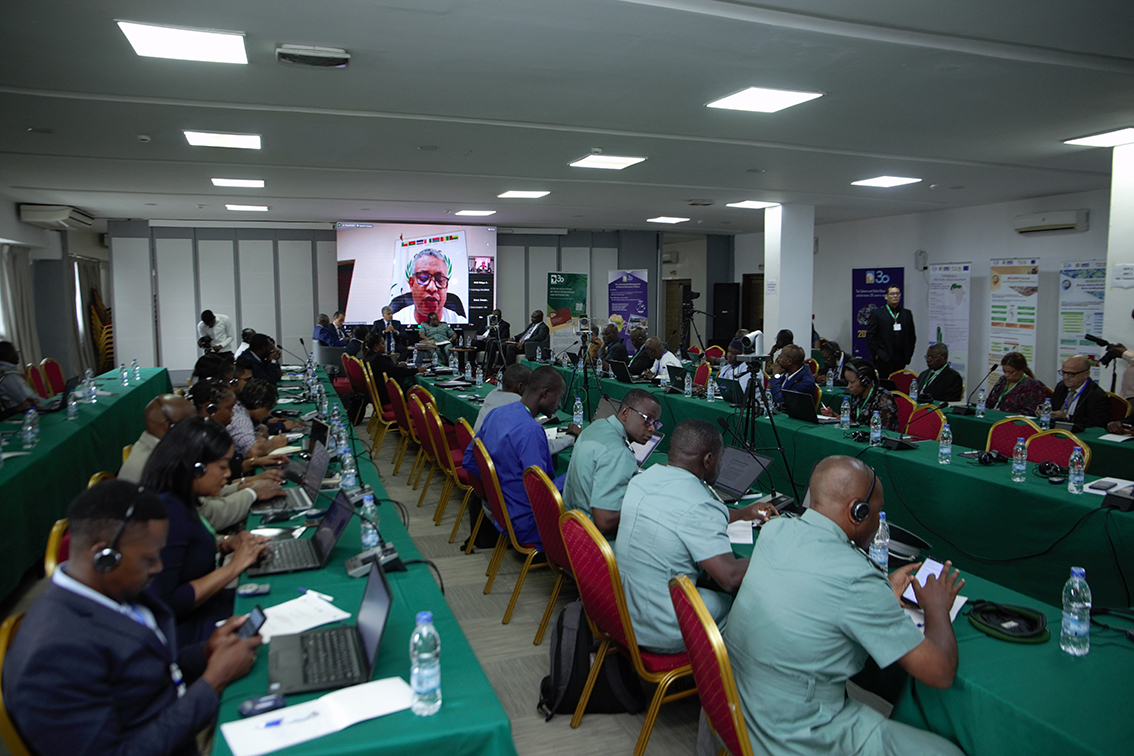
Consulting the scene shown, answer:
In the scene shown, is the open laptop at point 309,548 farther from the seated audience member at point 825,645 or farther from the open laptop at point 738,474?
the open laptop at point 738,474

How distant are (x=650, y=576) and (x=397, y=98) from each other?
395cm

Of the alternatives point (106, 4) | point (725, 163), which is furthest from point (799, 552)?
point (725, 163)

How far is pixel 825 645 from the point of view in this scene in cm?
170

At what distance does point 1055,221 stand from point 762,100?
6.84 m

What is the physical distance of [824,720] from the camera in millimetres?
1719

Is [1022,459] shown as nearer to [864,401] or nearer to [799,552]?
[864,401]

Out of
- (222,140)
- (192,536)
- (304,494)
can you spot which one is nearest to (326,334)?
(222,140)

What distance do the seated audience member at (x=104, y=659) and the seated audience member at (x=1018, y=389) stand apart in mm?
6228

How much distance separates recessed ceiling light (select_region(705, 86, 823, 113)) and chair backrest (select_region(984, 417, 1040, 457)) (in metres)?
2.51

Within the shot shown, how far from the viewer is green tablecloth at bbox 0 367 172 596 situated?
3.57 m

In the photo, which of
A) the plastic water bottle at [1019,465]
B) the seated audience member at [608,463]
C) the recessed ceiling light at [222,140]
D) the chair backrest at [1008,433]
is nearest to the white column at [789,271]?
the chair backrest at [1008,433]

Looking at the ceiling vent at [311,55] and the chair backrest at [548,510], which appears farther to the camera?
the ceiling vent at [311,55]

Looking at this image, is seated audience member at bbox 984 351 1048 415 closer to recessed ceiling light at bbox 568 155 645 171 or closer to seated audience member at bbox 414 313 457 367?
recessed ceiling light at bbox 568 155 645 171

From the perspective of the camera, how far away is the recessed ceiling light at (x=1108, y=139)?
19.2ft
